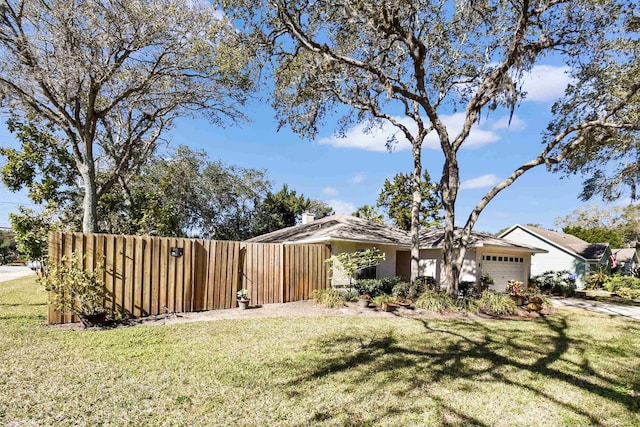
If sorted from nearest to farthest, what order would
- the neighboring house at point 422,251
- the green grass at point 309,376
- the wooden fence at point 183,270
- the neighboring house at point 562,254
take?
Result: the green grass at point 309,376 → the wooden fence at point 183,270 → the neighboring house at point 422,251 → the neighboring house at point 562,254

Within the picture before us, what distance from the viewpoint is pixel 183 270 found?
8.73m

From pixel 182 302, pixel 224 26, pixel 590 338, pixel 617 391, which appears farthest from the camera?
pixel 224 26

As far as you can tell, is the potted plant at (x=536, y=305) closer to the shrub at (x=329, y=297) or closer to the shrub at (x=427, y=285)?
the shrub at (x=427, y=285)

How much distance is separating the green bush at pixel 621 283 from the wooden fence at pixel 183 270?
19591mm

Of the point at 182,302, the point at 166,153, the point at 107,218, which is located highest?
the point at 166,153

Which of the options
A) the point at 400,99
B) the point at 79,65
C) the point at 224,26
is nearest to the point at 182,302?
the point at 79,65

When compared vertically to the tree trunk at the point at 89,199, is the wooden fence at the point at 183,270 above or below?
below

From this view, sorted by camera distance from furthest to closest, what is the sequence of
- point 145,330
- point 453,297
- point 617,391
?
point 453,297 < point 145,330 < point 617,391

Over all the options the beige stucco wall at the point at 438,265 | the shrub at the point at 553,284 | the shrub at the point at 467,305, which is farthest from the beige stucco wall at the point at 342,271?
the shrub at the point at 553,284

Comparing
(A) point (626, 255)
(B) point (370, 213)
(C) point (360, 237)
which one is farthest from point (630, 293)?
(B) point (370, 213)

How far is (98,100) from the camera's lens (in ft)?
39.3

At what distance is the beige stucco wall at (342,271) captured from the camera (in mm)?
12781

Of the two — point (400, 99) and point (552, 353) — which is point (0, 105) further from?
point (552, 353)

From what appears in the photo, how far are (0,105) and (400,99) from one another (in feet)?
44.3
